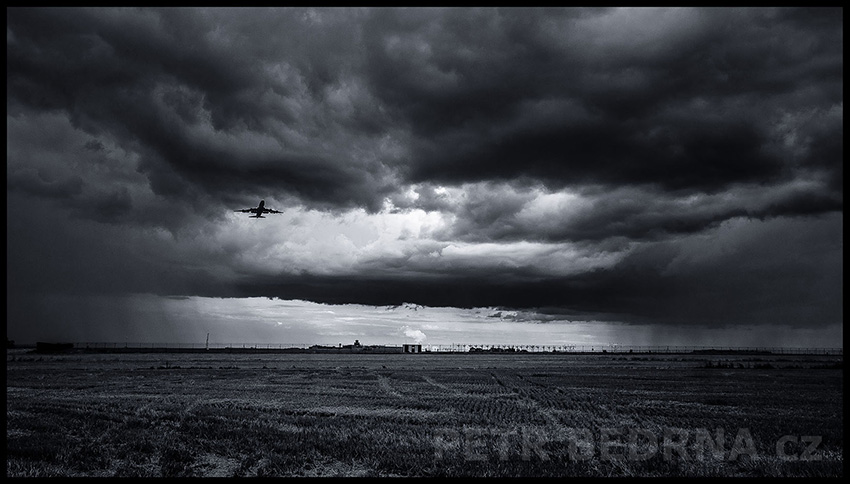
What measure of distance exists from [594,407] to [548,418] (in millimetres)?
6648

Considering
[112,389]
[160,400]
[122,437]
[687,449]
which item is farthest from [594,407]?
[112,389]

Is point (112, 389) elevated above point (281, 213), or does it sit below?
below

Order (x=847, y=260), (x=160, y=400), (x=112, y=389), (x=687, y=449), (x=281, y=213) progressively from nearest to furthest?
(x=847, y=260) < (x=687, y=449) < (x=281, y=213) < (x=160, y=400) < (x=112, y=389)

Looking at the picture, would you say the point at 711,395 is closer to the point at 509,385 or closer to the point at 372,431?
the point at 509,385

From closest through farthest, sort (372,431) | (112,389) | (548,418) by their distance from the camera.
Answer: (372,431) → (548,418) → (112,389)

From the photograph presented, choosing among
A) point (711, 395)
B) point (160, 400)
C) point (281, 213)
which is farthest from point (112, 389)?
point (711, 395)

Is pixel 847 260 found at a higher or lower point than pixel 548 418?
higher

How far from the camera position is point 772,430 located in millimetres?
26281

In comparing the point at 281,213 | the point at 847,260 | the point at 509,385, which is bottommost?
the point at 509,385

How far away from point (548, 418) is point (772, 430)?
10647 mm

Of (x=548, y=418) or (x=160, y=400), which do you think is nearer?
(x=548, y=418)

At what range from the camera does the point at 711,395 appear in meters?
45.6
